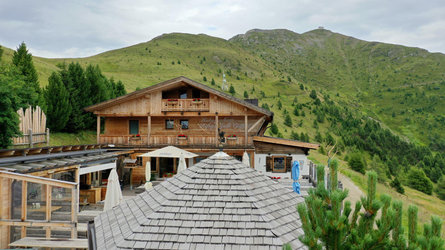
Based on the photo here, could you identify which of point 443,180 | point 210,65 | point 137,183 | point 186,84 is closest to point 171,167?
point 137,183

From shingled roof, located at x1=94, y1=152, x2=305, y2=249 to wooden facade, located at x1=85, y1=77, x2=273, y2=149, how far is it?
45.4 ft

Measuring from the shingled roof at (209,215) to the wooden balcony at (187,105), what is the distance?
14897mm

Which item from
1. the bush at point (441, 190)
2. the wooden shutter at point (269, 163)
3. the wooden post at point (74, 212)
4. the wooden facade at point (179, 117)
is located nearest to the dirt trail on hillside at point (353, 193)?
the wooden shutter at point (269, 163)

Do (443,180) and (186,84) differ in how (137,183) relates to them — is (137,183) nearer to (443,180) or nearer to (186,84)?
(186,84)

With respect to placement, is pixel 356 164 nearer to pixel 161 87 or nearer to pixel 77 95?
pixel 161 87

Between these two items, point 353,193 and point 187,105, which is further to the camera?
point 187,105

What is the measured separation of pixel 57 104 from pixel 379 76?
133 meters

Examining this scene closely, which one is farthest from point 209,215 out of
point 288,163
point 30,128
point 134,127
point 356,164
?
point 356,164

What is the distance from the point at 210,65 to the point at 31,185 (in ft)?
282

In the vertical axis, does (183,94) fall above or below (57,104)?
above

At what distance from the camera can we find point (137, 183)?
20688 millimetres

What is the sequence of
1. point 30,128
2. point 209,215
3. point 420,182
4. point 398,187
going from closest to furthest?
point 209,215
point 30,128
point 398,187
point 420,182

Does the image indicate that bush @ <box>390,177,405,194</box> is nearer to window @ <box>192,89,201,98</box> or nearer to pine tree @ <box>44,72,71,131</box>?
window @ <box>192,89,201,98</box>

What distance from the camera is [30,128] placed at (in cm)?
1642
